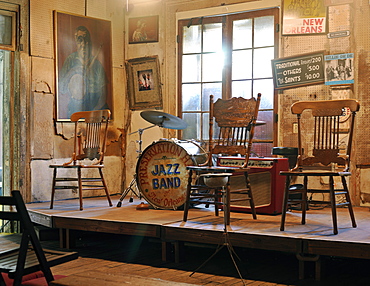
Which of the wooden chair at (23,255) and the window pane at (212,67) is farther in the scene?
the window pane at (212,67)

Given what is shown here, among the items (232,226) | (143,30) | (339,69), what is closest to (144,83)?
(143,30)

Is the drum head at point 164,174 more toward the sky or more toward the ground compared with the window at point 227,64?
more toward the ground

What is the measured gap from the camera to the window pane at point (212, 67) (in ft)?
22.1

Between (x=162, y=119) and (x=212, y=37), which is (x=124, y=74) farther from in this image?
(x=162, y=119)

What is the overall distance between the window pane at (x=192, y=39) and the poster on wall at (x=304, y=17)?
1160 mm

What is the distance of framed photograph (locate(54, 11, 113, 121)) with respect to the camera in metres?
6.66

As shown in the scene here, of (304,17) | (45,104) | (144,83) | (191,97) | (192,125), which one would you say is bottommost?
(192,125)

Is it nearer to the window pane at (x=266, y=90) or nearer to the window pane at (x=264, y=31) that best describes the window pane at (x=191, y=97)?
the window pane at (x=266, y=90)

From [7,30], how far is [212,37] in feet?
8.23

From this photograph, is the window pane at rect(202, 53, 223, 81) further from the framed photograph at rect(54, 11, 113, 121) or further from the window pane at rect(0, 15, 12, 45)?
the window pane at rect(0, 15, 12, 45)

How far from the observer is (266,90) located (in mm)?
6434

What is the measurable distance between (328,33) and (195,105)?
190 centimetres

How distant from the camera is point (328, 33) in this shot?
605 cm

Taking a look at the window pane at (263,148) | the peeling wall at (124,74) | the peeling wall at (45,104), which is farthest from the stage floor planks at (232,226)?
the window pane at (263,148)
